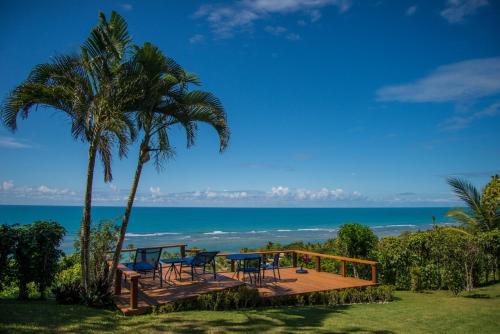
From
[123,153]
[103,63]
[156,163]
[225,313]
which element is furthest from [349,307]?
[103,63]

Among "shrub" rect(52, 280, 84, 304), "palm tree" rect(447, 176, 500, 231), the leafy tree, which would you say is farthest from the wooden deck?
"palm tree" rect(447, 176, 500, 231)

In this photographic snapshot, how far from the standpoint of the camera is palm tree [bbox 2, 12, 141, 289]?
6.44 m

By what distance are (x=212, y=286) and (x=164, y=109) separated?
3987 millimetres

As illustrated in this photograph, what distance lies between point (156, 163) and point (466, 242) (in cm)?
819

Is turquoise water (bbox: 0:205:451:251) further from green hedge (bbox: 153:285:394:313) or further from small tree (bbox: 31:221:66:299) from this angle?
green hedge (bbox: 153:285:394:313)

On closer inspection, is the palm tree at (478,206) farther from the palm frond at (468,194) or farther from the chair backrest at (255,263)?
the chair backrest at (255,263)

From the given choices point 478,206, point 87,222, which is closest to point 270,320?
point 87,222

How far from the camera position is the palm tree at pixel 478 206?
12.5 meters

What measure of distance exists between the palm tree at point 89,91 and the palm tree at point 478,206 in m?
12.6

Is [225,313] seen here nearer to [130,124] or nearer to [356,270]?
[130,124]

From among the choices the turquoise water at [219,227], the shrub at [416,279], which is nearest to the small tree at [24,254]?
the shrub at [416,279]

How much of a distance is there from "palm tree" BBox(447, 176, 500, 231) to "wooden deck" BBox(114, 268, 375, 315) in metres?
6.46

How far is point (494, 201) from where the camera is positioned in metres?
12.3

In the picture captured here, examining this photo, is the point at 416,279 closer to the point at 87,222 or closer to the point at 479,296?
the point at 479,296
